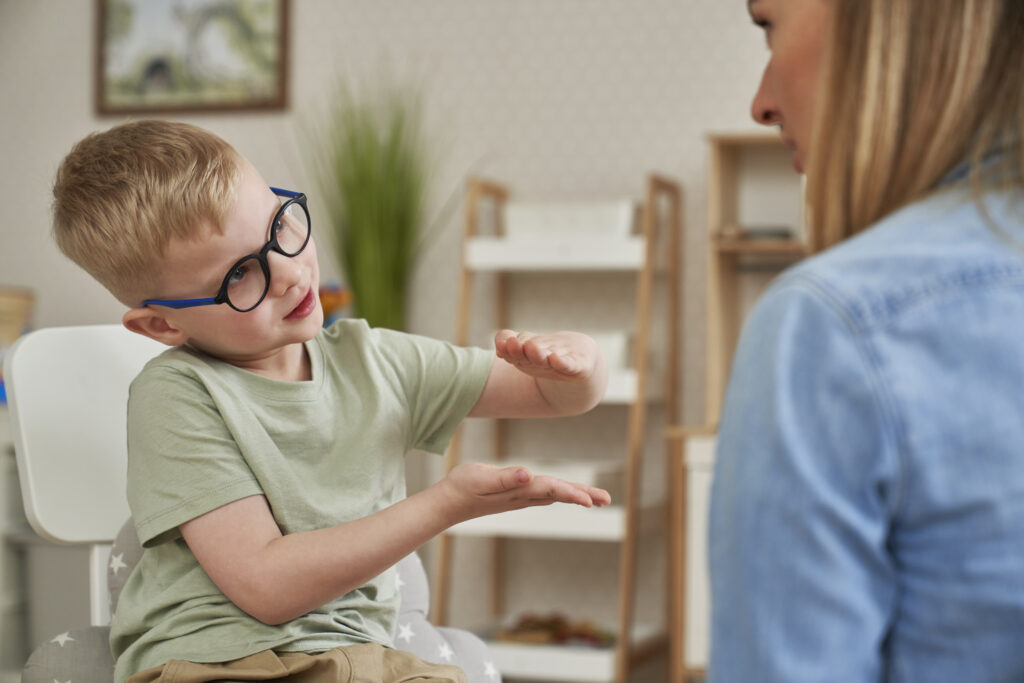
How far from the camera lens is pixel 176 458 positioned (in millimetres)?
1048

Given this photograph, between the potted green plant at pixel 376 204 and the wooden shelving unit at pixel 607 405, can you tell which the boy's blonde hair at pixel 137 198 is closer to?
the wooden shelving unit at pixel 607 405

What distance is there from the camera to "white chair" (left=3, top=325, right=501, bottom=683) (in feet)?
4.12

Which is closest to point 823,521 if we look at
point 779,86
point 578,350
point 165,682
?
point 779,86

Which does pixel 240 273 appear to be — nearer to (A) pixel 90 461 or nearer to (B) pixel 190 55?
(A) pixel 90 461

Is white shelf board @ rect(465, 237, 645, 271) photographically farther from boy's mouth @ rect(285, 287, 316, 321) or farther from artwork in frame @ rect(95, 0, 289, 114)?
boy's mouth @ rect(285, 287, 316, 321)

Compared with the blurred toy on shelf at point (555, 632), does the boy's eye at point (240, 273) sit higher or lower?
higher

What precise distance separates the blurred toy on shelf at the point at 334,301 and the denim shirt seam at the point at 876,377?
278 centimetres

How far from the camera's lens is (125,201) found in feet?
3.42

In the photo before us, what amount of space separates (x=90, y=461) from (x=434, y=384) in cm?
45

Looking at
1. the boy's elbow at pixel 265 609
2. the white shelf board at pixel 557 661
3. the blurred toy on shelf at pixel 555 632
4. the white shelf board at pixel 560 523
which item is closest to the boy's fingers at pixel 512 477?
the boy's elbow at pixel 265 609

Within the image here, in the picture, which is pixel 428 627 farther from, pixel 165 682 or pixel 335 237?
pixel 335 237

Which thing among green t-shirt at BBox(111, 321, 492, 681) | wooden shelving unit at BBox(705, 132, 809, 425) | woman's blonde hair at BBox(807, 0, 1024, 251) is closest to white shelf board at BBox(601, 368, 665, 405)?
wooden shelving unit at BBox(705, 132, 809, 425)

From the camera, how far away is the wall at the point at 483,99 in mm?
3494

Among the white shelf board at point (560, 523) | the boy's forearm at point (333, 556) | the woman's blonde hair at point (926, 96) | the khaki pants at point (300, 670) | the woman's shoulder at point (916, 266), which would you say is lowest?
the white shelf board at point (560, 523)
